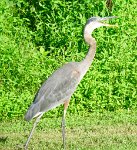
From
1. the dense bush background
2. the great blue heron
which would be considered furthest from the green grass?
the great blue heron

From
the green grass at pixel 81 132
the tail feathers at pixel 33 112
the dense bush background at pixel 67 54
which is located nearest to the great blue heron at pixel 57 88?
the tail feathers at pixel 33 112

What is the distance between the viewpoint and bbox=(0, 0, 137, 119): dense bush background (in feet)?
30.3

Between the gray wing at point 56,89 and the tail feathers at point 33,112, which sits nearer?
the tail feathers at point 33,112

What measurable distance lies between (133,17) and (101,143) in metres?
3.63

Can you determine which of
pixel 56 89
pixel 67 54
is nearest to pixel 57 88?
pixel 56 89

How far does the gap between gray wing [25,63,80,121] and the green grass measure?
0.59m

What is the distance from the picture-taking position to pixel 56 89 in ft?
23.1

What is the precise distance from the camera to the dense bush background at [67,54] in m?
9.24

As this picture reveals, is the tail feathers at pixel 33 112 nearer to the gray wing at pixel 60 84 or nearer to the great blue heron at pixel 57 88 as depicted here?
the great blue heron at pixel 57 88

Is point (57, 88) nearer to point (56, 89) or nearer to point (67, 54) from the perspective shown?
point (56, 89)

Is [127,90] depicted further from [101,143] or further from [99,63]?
[101,143]

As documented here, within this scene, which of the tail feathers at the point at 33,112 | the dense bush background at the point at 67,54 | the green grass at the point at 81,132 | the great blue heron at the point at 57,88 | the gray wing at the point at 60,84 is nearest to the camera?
the tail feathers at the point at 33,112

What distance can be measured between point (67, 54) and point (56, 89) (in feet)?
9.16

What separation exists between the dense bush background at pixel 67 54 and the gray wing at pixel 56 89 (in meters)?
1.90
